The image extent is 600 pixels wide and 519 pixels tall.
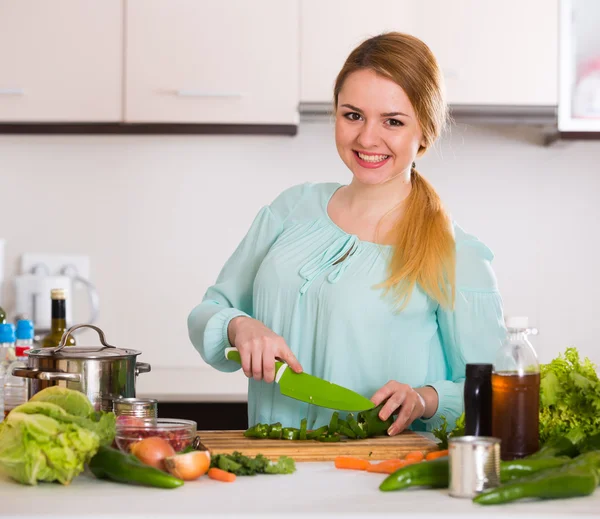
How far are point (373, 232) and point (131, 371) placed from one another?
571 millimetres

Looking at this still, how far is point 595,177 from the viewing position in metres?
3.21

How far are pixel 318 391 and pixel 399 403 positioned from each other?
14cm

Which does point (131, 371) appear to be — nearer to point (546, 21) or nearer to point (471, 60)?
point (471, 60)

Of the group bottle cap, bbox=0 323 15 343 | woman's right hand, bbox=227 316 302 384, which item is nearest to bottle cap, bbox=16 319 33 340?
bottle cap, bbox=0 323 15 343

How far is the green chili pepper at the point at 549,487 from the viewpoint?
1064 mm

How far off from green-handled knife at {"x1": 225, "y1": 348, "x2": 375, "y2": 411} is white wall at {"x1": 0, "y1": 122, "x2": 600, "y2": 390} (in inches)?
67.4

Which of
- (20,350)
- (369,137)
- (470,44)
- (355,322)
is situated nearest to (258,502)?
(355,322)

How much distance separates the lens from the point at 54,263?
10.4 feet

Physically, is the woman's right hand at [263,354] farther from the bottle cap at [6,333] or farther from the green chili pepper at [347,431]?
the bottle cap at [6,333]

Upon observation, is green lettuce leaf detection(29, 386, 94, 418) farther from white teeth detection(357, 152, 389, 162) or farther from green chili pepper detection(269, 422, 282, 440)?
white teeth detection(357, 152, 389, 162)

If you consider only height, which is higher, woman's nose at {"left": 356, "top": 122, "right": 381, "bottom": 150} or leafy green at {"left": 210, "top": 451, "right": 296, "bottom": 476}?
woman's nose at {"left": 356, "top": 122, "right": 381, "bottom": 150}

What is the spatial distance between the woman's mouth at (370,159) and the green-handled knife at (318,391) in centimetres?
44

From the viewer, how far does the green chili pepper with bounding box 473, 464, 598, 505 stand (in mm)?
1064

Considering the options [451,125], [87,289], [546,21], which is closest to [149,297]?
[87,289]
